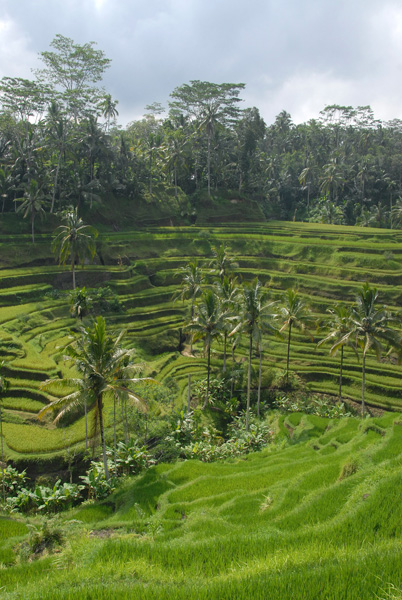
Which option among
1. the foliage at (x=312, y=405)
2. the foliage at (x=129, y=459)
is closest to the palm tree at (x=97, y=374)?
the foliage at (x=129, y=459)

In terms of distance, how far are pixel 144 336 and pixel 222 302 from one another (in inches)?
351

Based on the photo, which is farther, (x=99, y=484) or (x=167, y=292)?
(x=167, y=292)

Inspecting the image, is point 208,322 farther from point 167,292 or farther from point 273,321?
point 167,292

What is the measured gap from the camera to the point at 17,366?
26.2 m

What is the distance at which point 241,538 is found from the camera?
8.10 meters

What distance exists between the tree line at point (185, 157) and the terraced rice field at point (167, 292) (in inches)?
345

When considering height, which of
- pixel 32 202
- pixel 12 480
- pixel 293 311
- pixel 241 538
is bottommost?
pixel 12 480

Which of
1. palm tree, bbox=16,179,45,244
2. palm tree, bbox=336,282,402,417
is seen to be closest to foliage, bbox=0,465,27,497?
palm tree, bbox=336,282,402,417

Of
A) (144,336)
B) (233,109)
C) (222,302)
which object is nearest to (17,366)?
(144,336)

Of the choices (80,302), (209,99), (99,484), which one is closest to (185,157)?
(209,99)

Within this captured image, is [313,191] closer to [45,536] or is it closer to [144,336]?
[144,336]

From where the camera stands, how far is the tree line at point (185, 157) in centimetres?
5244

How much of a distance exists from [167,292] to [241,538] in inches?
1423

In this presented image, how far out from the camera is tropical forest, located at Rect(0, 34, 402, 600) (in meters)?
7.81
